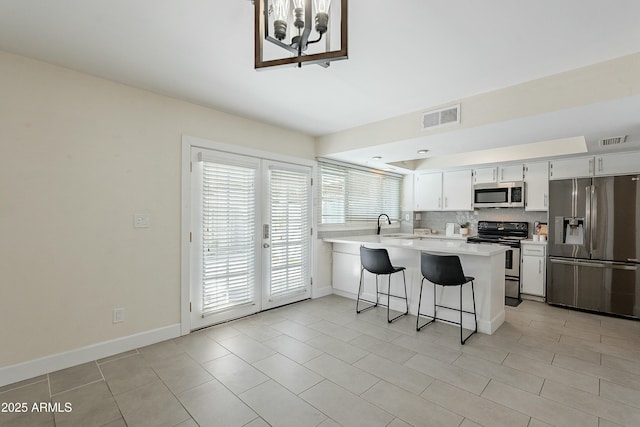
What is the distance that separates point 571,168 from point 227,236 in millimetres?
5026

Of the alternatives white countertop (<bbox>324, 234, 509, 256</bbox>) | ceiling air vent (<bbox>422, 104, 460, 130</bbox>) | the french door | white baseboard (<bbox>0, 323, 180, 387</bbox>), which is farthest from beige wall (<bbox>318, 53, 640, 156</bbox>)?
white baseboard (<bbox>0, 323, 180, 387</bbox>)

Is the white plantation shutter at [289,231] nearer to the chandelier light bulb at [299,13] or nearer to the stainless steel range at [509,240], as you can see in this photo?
the chandelier light bulb at [299,13]

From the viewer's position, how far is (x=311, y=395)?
217 centimetres

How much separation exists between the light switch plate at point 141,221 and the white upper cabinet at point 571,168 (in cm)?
562

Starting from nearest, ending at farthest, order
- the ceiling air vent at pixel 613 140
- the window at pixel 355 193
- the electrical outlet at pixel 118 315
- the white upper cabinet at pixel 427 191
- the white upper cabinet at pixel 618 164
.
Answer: the electrical outlet at pixel 118 315 → the ceiling air vent at pixel 613 140 → the white upper cabinet at pixel 618 164 → the window at pixel 355 193 → the white upper cabinet at pixel 427 191

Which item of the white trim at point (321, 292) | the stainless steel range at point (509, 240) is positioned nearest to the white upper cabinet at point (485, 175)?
the stainless steel range at point (509, 240)

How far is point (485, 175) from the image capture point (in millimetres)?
5367

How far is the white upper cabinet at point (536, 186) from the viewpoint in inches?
185

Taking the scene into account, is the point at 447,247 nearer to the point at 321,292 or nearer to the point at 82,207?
the point at 321,292

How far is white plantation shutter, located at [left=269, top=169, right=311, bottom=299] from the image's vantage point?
13.5ft

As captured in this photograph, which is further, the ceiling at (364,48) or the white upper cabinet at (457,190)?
the white upper cabinet at (457,190)

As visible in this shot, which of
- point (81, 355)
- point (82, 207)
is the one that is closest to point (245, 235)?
point (82, 207)

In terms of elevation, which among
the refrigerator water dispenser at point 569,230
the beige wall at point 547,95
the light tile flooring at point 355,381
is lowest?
the light tile flooring at point 355,381

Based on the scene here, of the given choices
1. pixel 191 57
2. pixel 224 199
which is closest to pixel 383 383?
pixel 224 199
